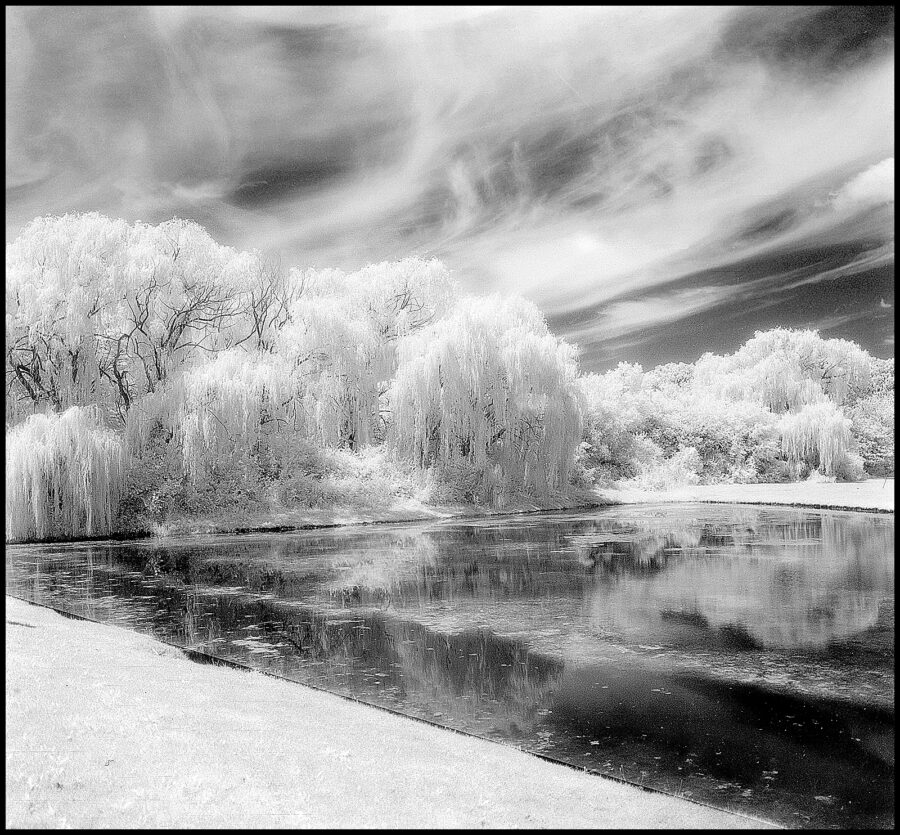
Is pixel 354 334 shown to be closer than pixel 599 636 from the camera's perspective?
No

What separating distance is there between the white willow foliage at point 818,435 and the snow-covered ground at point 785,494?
1.16 meters

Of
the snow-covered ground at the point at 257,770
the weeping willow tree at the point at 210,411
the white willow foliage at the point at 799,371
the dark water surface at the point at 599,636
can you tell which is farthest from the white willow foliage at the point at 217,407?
the white willow foliage at the point at 799,371

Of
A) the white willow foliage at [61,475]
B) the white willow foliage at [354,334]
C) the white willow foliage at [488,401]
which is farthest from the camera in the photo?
the white willow foliage at [488,401]

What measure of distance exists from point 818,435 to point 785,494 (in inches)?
235

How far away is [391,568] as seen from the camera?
36.7 ft

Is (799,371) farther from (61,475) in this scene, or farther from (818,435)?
(61,475)

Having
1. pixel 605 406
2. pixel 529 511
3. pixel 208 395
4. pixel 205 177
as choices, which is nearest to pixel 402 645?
pixel 205 177

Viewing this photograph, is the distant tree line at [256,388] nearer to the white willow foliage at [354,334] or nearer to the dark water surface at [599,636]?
the white willow foliage at [354,334]

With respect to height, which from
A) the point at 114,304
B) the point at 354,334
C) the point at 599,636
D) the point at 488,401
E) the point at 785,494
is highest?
the point at 114,304

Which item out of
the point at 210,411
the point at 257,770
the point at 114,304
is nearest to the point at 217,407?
the point at 210,411

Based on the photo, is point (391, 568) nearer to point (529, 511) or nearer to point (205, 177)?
point (205, 177)

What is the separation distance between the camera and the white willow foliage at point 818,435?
29.0m

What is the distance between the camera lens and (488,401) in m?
22.2

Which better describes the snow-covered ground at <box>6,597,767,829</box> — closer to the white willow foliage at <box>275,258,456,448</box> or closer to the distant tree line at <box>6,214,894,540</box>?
the distant tree line at <box>6,214,894,540</box>
